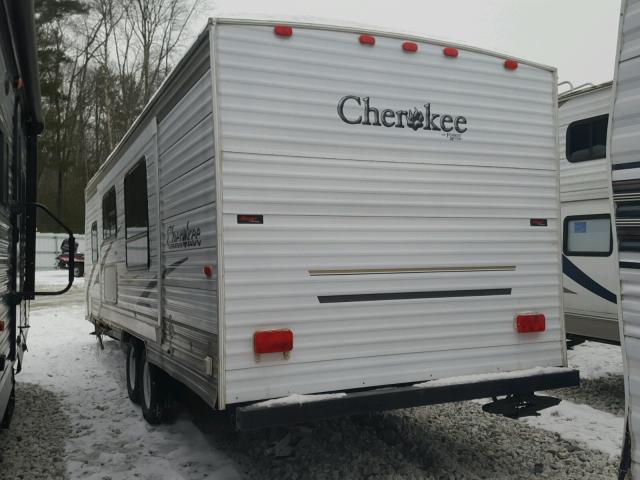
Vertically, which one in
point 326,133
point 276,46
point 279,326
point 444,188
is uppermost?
point 276,46

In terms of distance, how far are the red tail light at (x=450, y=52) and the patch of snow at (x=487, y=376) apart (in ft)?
7.49

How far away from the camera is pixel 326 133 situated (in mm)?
3811

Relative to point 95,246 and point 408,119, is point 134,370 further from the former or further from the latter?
point 408,119

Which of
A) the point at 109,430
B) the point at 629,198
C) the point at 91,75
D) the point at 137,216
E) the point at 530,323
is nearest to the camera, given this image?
the point at 629,198

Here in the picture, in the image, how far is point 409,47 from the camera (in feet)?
13.4

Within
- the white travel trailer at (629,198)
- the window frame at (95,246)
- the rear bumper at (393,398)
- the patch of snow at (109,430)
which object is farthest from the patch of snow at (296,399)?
the window frame at (95,246)

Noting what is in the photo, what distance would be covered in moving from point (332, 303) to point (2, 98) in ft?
8.30

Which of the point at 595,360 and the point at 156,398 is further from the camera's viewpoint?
the point at 595,360

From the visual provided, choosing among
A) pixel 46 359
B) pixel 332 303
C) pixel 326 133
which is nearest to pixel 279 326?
pixel 332 303

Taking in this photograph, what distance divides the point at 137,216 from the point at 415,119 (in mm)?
3046

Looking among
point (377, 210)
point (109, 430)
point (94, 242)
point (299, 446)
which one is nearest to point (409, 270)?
point (377, 210)

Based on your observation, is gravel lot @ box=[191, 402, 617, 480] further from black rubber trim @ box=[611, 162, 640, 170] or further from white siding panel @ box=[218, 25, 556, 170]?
black rubber trim @ box=[611, 162, 640, 170]

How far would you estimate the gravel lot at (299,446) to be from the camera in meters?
4.21

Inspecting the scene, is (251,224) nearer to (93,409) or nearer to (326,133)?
(326,133)
